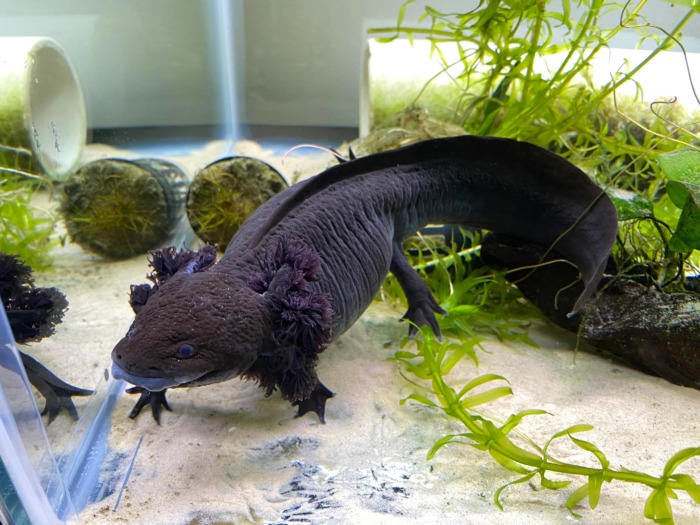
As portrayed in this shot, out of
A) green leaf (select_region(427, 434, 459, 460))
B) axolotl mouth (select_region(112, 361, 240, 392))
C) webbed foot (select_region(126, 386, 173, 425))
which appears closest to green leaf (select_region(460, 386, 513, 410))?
green leaf (select_region(427, 434, 459, 460))

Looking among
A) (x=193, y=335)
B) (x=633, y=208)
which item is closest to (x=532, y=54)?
(x=633, y=208)

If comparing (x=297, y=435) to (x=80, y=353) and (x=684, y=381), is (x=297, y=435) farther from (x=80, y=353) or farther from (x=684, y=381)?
(x=684, y=381)

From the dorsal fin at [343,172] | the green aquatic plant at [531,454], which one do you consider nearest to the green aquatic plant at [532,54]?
the dorsal fin at [343,172]

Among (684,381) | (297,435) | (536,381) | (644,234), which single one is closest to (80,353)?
(297,435)

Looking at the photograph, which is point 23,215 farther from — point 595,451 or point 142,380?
point 595,451

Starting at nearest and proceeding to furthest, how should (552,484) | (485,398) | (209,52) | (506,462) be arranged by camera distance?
1. (552,484)
2. (506,462)
3. (485,398)
4. (209,52)

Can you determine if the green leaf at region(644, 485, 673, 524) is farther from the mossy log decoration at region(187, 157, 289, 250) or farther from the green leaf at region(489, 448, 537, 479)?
the mossy log decoration at region(187, 157, 289, 250)
